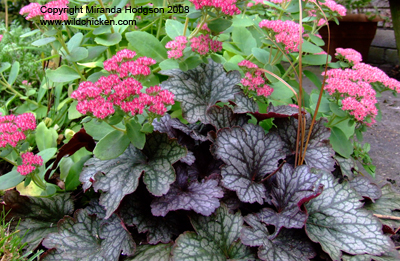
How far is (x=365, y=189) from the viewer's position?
1270 mm

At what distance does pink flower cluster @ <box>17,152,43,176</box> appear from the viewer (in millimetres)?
1158

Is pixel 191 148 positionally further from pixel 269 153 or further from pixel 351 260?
pixel 351 260

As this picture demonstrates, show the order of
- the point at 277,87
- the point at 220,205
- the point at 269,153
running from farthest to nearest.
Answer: the point at 277,87 → the point at 269,153 → the point at 220,205

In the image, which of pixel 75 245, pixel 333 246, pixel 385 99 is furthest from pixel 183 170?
pixel 385 99

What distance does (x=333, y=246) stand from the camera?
1000 millimetres

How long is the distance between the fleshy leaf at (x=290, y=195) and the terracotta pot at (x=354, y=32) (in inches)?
128

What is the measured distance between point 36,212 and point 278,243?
91cm

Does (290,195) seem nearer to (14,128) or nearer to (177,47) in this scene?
(177,47)

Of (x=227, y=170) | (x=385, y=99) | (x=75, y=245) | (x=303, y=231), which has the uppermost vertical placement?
(x=227, y=170)

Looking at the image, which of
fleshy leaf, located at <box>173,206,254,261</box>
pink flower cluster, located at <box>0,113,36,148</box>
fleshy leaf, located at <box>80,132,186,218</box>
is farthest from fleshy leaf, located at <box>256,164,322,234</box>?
pink flower cluster, located at <box>0,113,36,148</box>

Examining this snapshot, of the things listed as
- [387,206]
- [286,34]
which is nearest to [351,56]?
[286,34]

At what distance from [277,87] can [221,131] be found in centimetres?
49

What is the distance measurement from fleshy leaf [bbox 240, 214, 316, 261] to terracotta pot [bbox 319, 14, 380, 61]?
11.2 feet

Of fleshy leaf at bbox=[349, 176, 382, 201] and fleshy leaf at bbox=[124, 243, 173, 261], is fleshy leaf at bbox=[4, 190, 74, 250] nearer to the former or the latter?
fleshy leaf at bbox=[124, 243, 173, 261]
